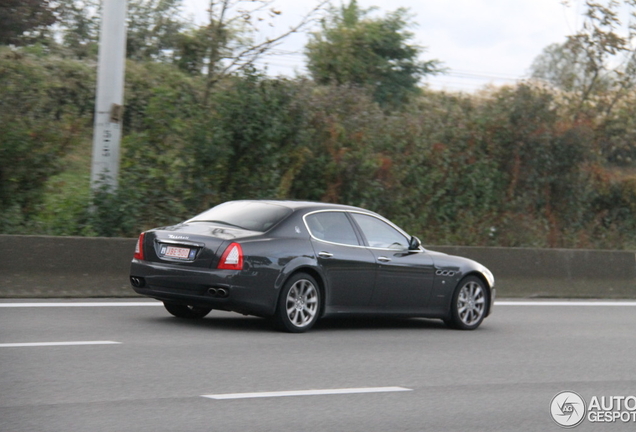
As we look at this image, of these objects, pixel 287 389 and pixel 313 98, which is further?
pixel 313 98

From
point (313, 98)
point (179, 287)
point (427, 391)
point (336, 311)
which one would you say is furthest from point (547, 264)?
point (427, 391)

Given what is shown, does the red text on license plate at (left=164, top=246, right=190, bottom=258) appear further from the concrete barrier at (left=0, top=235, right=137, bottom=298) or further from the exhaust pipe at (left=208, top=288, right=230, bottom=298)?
the concrete barrier at (left=0, top=235, right=137, bottom=298)

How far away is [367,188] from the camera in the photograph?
20203mm

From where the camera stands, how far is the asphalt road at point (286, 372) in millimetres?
6719

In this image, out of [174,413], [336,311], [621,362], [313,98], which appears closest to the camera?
[174,413]

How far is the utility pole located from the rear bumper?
5.11 metres

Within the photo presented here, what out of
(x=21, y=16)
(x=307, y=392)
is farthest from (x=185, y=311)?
(x=21, y=16)

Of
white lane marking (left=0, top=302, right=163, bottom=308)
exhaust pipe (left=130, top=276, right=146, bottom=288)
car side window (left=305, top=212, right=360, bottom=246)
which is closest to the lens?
exhaust pipe (left=130, top=276, right=146, bottom=288)

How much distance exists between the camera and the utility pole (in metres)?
15.2

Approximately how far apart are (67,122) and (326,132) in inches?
216

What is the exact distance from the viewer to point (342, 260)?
450 inches

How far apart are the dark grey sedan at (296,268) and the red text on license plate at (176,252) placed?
0.04ft

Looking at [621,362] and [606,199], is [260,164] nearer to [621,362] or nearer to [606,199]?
[621,362]

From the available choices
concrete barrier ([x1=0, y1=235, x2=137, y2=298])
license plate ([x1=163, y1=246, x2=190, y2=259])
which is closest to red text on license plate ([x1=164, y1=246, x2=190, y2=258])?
license plate ([x1=163, y1=246, x2=190, y2=259])
